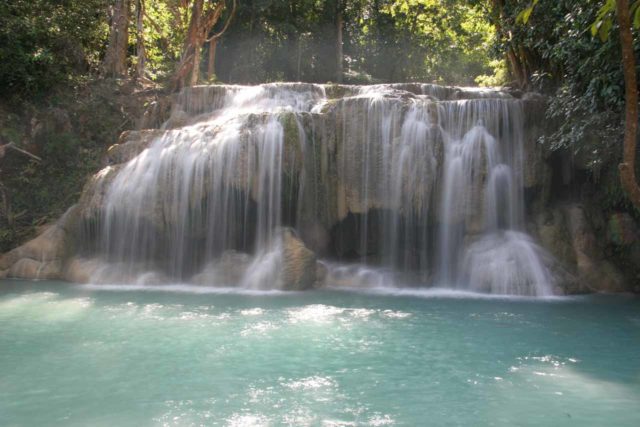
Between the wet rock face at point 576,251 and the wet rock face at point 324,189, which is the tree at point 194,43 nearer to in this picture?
the wet rock face at point 324,189

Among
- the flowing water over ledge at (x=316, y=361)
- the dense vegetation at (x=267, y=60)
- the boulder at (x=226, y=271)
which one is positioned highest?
the dense vegetation at (x=267, y=60)

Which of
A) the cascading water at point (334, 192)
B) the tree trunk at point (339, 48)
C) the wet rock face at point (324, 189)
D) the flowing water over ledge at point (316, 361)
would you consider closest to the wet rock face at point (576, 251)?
the cascading water at point (334, 192)

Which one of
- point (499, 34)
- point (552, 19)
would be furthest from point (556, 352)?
point (499, 34)

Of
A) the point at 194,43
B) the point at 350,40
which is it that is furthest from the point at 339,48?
the point at 194,43

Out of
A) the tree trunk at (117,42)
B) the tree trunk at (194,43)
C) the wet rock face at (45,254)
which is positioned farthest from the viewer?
the tree trunk at (117,42)

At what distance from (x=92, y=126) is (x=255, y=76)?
12.5 metres

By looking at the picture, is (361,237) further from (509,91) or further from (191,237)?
(509,91)

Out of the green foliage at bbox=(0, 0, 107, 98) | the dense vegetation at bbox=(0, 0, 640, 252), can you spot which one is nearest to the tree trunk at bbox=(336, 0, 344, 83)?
the dense vegetation at bbox=(0, 0, 640, 252)

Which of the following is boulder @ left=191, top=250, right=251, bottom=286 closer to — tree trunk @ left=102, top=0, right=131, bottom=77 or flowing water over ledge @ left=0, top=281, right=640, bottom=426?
flowing water over ledge @ left=0, top=281, right=640, bottom=426

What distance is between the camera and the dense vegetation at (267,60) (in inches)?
464

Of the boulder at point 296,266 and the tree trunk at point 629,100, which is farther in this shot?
the boulder at point 296,266

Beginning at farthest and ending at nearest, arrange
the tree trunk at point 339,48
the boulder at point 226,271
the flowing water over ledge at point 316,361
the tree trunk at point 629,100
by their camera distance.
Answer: the tree trunk at point 339,48
the boulder at point 226,271
the tree trunk at point 629,100
the flowing water over ledge at point 316,361

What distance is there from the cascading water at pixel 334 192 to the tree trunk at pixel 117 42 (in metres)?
8.16

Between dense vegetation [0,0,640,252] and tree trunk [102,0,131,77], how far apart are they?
0.04 metres
